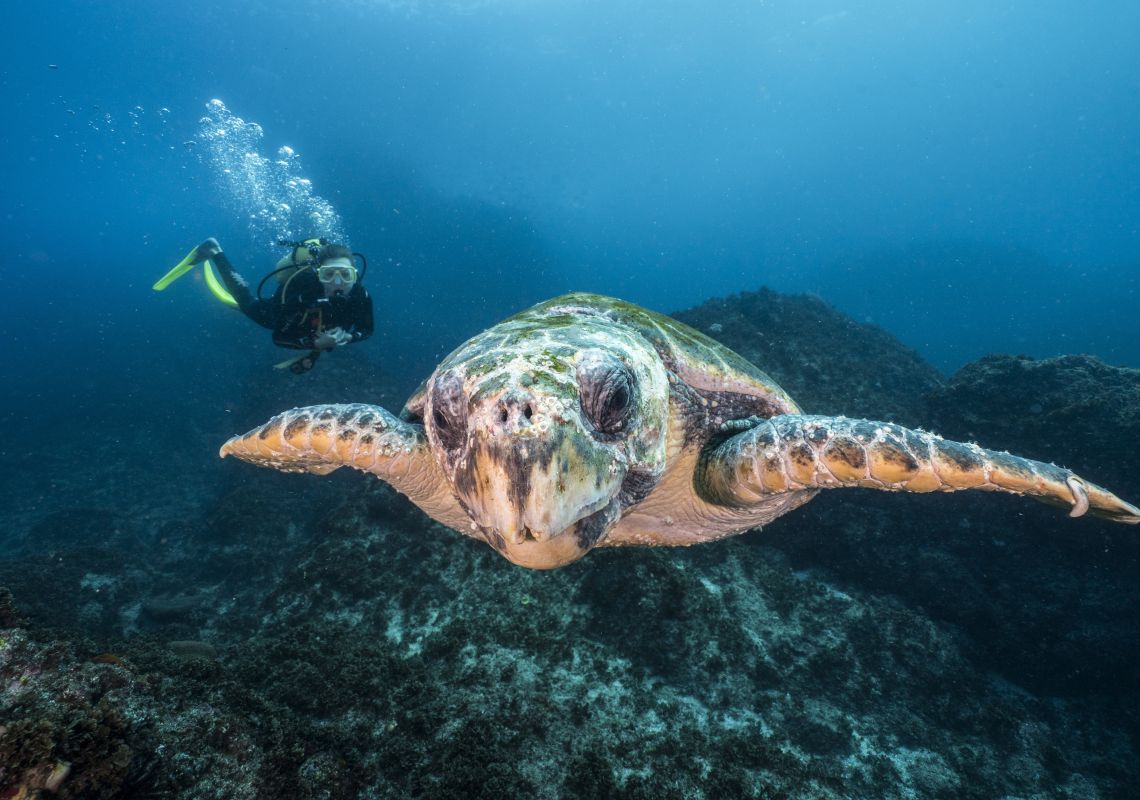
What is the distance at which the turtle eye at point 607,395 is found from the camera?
2.32 meters

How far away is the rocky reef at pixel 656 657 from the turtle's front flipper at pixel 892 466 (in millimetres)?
2754

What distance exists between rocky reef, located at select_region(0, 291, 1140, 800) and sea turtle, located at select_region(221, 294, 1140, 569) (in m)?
1.63

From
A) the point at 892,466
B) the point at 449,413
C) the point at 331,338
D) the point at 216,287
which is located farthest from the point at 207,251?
the point at 892,466

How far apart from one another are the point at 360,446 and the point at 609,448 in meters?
2.23

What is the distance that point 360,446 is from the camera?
3.54 meters

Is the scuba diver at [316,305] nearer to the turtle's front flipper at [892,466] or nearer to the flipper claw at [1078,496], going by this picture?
the turtle's front flipper at [892,466]

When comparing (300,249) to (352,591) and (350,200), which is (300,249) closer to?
(352,591)

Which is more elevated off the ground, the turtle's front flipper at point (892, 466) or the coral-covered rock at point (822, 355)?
the coral-covered rock at point (822, 355)

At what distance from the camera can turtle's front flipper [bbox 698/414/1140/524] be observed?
2598 mm

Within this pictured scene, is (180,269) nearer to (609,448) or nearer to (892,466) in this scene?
(609,448)

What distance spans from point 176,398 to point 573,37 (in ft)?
223

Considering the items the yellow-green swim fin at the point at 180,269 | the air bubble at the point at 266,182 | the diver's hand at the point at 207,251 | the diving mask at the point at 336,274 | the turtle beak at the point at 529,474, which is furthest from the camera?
the air bubble at the point at 266,182

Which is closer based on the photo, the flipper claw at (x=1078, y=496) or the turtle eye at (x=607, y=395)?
the turtle eye at (x=607, y=395)

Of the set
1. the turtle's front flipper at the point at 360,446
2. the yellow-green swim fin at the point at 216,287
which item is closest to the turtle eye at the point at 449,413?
the turtle's front flipper at the point at 360,446
